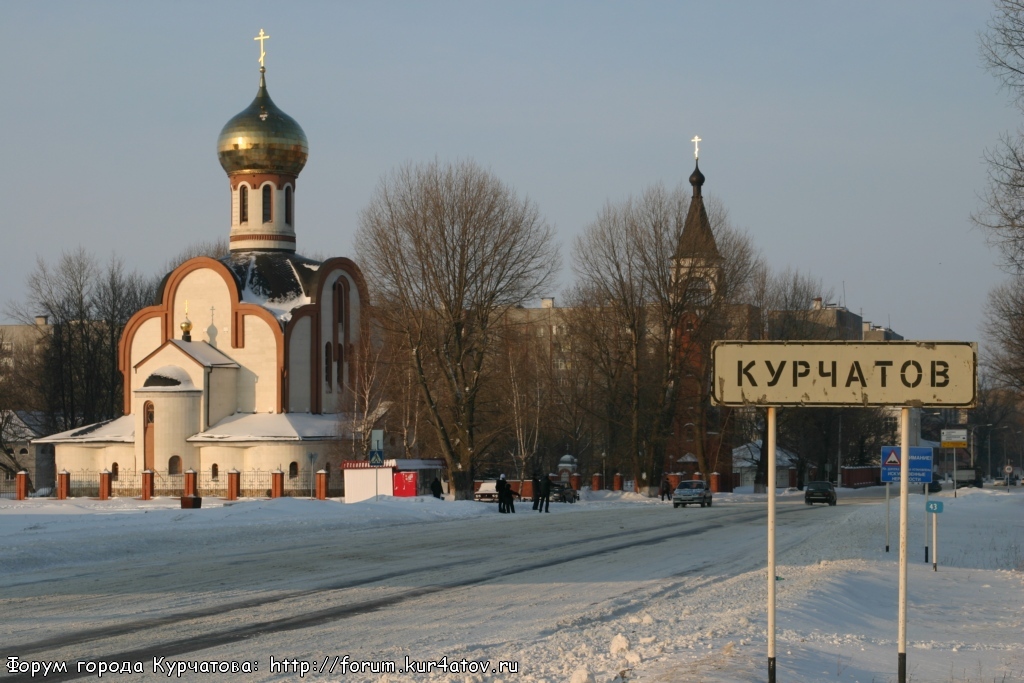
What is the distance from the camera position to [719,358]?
28.4 feet

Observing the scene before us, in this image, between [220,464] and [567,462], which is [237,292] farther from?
[567,462]

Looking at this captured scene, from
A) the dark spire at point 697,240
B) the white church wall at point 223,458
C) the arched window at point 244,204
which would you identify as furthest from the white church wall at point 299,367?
the dark spire at point 697,240

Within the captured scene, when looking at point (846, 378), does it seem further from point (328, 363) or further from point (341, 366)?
point (341, 366)

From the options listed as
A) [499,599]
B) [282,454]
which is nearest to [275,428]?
[282,454]

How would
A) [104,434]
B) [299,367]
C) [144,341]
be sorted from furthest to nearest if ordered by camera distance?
Answer: [144,341] → [299,367] → [104,434]

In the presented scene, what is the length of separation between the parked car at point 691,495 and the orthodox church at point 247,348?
Answer: 54.8 feet

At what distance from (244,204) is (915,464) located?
43.4 meters

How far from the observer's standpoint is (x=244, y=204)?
6025 centimetres

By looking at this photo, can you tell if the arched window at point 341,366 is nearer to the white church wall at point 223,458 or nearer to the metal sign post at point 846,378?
the white church wall at point 223,458

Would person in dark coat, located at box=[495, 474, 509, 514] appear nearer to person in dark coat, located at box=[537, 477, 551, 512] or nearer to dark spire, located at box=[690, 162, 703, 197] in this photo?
person in dark coat, located at box=[537, 477, 551, 512]

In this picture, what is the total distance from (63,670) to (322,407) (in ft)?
163

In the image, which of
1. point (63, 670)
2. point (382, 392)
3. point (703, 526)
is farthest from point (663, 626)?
point (382, 392)

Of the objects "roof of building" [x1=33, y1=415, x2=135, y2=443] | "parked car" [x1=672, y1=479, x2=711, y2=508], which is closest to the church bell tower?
"roof of building" [x1=33, y1=415, x2=135, y2=443]

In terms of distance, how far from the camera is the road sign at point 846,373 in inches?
331
